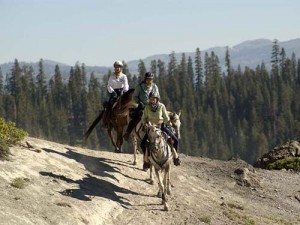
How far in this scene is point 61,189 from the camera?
47.6 feet

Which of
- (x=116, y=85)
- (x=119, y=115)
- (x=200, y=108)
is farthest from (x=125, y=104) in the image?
(x=200, y=108)

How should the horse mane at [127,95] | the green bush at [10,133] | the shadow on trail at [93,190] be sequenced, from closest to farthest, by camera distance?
the shadow on trail at [93,190] → the green bush at [10,133] → the horse mane at [127,95]

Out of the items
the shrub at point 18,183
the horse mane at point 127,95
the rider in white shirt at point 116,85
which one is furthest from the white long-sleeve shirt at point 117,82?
the shrub at point 18,183

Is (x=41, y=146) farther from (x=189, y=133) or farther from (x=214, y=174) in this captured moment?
(x=189, y=133)

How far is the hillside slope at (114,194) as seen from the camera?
1312 centimetres

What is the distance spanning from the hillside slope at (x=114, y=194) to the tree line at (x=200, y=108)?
90.5 meters

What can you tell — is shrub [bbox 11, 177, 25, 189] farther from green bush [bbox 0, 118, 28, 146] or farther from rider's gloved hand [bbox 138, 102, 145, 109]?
rider's gloved hand [bbox 138, 102, 145, 109]

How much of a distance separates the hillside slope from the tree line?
297 feet

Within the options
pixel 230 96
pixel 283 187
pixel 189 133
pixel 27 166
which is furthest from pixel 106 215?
pixel 230 96

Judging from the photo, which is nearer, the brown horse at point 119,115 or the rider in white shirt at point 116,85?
the brown horse at point 119,115

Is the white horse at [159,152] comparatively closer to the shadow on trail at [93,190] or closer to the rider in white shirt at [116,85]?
the shadow on trail at [93,190]

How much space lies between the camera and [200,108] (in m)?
136

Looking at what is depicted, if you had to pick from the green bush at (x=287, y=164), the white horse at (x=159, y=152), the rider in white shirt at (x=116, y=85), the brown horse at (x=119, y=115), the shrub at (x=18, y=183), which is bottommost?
the green bush at (x=287, y=164)

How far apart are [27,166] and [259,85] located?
436ft
